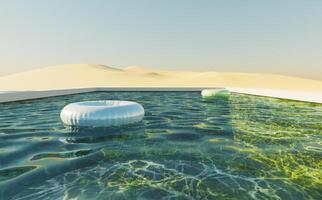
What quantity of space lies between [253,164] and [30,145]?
13.9 feet

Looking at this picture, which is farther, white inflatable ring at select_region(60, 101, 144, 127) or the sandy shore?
the sandy shore

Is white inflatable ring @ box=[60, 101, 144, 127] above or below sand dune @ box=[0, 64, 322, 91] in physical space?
below

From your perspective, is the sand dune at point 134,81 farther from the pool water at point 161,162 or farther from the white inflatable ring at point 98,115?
the pool water at point 161,162

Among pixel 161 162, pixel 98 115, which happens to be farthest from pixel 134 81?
pixel 161 162

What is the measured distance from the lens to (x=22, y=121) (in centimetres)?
721

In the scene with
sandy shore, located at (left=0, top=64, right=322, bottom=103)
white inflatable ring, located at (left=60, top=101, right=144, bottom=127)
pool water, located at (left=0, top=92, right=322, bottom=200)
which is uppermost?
sandy shore, located at (left=0, top=64, right=322, bottom=103)

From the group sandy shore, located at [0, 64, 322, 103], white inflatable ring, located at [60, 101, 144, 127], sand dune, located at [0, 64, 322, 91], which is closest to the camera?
white inflatable ring, located at [60, 101, 144, 127]

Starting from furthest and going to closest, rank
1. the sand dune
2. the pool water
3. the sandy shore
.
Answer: the sand dune → the sandy shore → the pool water

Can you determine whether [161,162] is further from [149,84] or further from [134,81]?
[134,81]

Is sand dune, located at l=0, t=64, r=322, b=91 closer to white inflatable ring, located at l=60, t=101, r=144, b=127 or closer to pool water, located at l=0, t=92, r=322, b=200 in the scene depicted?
white inflatable ring, located at l=60, t=101, r=144, b=127

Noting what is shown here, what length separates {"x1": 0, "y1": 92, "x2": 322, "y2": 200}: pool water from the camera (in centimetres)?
280

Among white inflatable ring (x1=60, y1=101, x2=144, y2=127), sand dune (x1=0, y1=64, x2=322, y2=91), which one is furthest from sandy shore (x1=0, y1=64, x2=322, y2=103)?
white inflatable ring (x1=60, y1=101, x2=144, y2=127)

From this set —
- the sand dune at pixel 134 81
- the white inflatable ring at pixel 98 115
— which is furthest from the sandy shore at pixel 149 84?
the white inflatable ring at pixel 98 115

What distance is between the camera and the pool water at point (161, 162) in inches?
110
